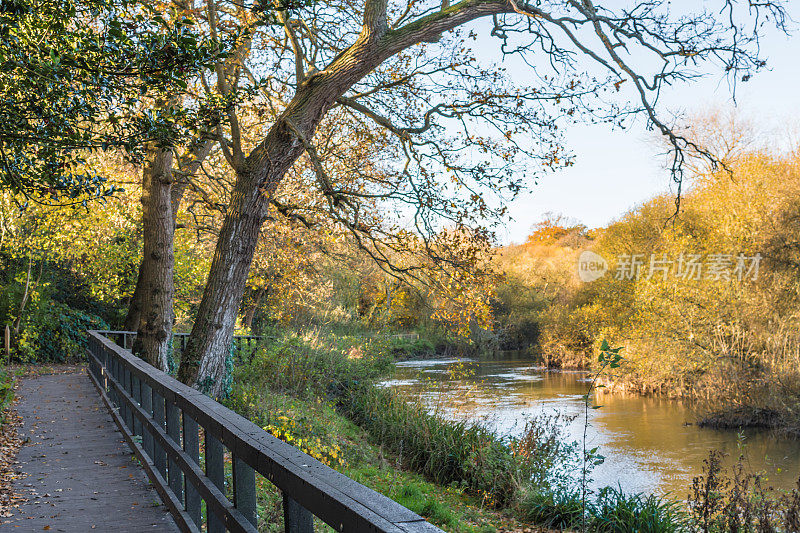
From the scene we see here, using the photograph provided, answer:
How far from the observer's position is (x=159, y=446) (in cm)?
547

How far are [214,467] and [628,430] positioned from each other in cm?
1648

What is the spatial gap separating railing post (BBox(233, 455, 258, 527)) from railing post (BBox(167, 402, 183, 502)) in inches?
71.5

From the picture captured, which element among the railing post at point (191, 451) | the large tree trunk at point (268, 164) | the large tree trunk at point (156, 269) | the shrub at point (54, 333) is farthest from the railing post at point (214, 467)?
the shrub at point (54, 333)

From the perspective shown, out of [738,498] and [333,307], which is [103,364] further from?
[333,307]

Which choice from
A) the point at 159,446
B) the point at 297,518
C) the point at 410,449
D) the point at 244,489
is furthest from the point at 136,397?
the point at 410,449

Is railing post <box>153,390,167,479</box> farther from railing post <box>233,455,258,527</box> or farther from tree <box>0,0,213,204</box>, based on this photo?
railing post <box>233,455,258,527</box>

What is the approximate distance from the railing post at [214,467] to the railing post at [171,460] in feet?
3.84

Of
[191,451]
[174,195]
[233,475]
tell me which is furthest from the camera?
[174,195]

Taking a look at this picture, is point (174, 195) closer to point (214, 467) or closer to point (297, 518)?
point (214, 467)

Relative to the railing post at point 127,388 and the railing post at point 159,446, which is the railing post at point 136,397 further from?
the railing post at point 159,446

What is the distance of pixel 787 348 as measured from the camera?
59.7 feet

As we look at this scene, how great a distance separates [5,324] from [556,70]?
17.3 meters

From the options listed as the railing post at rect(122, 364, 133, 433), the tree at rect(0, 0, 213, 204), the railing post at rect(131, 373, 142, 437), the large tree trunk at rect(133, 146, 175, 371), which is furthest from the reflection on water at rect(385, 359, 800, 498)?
the tree at rect(0, 0, 213, 204)

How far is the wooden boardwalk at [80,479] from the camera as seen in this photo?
493 cm
